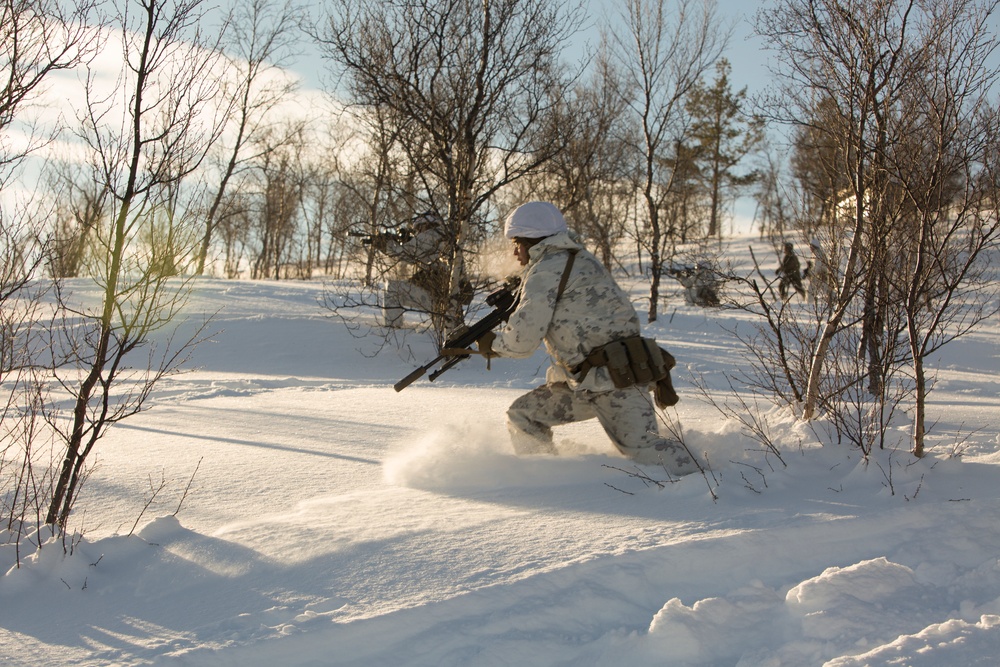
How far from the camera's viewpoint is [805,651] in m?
2.20

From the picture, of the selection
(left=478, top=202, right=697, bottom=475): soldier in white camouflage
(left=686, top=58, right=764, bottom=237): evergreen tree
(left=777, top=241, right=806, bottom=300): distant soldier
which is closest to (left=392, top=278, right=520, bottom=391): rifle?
(left=478, top=202, right=697, bottom=475): soldier in white camouflage

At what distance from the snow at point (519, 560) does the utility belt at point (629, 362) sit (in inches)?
18.2

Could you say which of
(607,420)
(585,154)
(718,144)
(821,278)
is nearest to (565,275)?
(607,420)

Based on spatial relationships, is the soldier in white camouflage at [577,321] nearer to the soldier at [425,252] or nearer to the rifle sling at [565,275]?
the rifle sling at [565,275]

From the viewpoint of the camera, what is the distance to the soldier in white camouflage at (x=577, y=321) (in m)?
3.97

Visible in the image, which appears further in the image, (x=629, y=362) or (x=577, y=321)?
(x=577, y=321)

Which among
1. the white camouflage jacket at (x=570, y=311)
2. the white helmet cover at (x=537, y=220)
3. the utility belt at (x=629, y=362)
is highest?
the white helmet cover at (x=537, y=220)

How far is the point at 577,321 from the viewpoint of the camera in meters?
4.04

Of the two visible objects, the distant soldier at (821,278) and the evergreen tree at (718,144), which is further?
the evergreen tree at (718,144)

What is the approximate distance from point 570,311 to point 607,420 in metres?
0.60

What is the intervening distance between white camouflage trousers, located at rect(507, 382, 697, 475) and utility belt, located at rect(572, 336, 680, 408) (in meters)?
0.11

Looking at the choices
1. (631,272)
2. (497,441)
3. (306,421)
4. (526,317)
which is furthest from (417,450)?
(631,272)

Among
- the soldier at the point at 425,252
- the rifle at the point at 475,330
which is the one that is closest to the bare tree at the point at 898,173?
the rifle at the point at 475,330

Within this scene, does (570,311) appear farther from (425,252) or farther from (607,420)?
(425,252)
